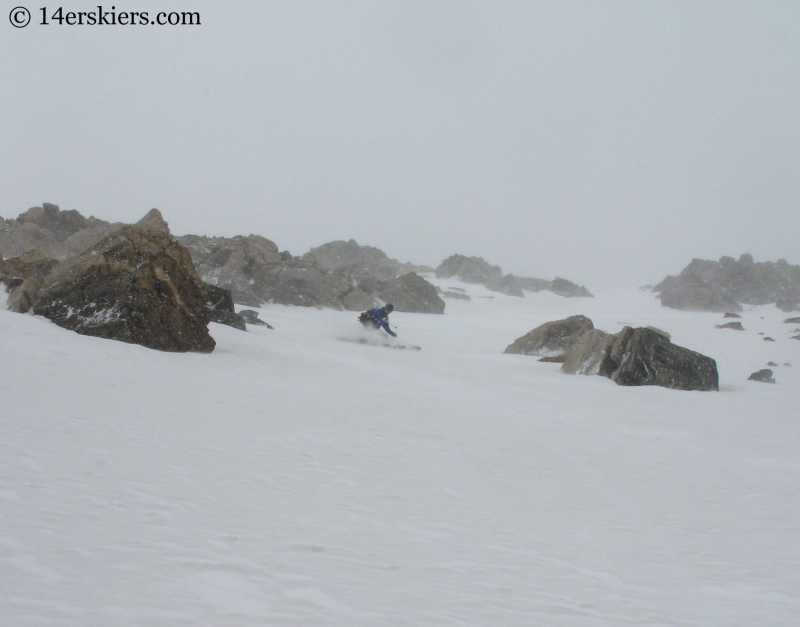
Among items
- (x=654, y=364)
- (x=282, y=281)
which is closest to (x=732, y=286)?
(x=282, y=281)

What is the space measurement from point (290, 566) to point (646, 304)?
170 feet

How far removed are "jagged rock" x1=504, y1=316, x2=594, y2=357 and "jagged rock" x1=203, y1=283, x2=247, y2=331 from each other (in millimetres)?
9112

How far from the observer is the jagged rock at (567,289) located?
5762 cm

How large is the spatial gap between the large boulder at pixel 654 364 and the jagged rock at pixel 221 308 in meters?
9.24

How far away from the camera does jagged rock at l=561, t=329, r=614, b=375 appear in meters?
12.2

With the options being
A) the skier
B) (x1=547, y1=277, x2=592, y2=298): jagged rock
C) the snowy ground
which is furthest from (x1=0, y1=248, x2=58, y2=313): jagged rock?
(x1=547, y1=277, x2=592, y2=298): jagged rock

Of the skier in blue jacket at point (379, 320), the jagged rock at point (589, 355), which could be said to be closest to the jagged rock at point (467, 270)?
the skier in blue jacket at point (379, 320)

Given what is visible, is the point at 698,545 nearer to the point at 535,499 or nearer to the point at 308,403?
the point at 535,499

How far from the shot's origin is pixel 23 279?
1166 cm

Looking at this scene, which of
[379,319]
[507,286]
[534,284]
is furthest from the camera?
A: [534,284]

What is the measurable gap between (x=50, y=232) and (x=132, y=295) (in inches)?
1206

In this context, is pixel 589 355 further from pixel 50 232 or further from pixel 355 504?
pixel 50 232

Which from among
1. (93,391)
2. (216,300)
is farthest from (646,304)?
(93,391)

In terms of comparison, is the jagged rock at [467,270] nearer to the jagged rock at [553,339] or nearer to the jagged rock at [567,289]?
the jagged rock at [567,289]
